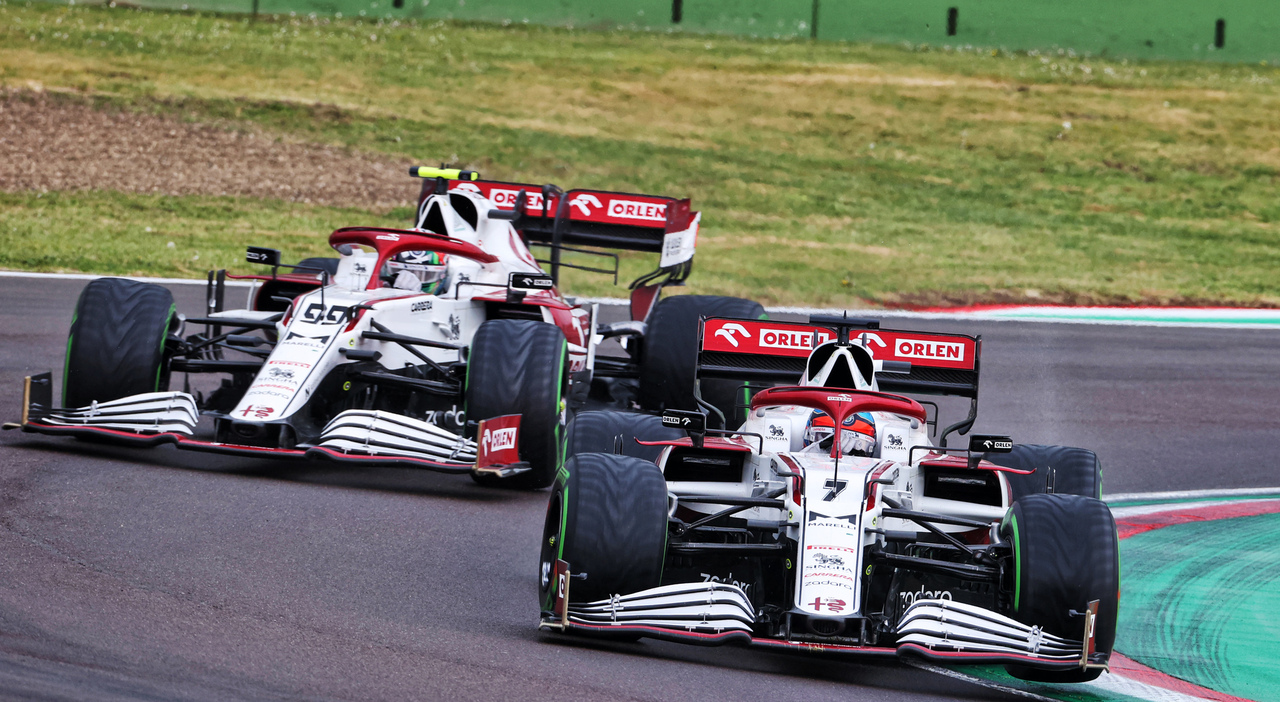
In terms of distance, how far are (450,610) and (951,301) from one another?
16.9m

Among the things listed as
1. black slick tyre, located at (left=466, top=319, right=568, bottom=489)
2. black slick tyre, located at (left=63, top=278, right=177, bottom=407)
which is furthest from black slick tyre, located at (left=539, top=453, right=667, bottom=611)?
black slick tyre, located at (left=63, top=278, right=177, bottom=407)

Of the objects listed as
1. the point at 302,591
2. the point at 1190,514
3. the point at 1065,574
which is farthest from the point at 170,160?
the point at 1065,574

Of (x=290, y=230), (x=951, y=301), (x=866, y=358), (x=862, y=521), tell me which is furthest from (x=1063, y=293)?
(x=862, y=521)

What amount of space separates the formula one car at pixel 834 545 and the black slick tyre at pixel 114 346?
14.0ft

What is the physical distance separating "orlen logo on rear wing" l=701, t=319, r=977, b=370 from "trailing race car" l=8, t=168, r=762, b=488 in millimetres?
1989

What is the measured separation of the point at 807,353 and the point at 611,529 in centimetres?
308

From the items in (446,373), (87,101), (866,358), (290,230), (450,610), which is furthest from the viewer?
(87,101)

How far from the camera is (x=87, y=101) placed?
32406 mm

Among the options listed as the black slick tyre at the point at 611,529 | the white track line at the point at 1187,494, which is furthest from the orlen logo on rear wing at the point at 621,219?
the black slick tyre at the point at 611,529

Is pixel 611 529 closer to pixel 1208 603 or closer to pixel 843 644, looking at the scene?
pixel 843 644

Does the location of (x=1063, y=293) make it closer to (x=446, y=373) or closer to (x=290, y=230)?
(x=290, y=230)

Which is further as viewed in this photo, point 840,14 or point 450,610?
point 840,14

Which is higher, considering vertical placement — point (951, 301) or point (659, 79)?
point (659, 79)

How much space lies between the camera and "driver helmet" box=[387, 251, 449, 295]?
1345cm
